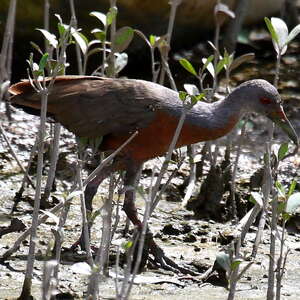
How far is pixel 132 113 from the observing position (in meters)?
5.90

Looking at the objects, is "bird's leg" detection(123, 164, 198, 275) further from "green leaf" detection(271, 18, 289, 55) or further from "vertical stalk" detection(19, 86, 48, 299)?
"green leaf" detection(271, 18, 289, 55)

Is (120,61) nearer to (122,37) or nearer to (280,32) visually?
(122,37)

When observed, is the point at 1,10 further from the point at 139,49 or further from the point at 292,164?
the point at 292,164

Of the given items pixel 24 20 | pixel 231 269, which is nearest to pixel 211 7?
pixel 24 20

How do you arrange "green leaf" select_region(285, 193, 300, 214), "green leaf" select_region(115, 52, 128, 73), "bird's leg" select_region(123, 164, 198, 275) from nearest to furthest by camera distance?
"green leaf" select_region(285, 193, 300, 214) < "bird's leg" select_region(123, 164, 198, 275) < "green leaf" select_region(115, 52, 128, 73)

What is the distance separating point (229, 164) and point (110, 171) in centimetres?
156

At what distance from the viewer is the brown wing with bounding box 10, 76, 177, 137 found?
5.90 metres

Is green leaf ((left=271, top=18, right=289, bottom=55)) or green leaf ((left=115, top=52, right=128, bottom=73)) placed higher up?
green leaf ((left=271, top=18, right=289, bottom=55))

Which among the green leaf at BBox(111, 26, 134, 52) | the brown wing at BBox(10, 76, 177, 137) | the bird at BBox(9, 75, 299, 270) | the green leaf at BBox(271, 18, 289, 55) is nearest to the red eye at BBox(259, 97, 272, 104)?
the bird at BBox(9, 75, 299, 270)

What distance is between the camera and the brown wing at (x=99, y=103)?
19.4ft

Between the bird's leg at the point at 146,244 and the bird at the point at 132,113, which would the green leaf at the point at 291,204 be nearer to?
the bird's leg at the point at 146,244

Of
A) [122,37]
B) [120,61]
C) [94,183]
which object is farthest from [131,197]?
[122,37]

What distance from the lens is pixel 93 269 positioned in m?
3.91

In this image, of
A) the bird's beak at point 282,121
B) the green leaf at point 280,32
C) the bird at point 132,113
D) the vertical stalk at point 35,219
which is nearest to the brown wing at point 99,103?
the bird at point 132,113
